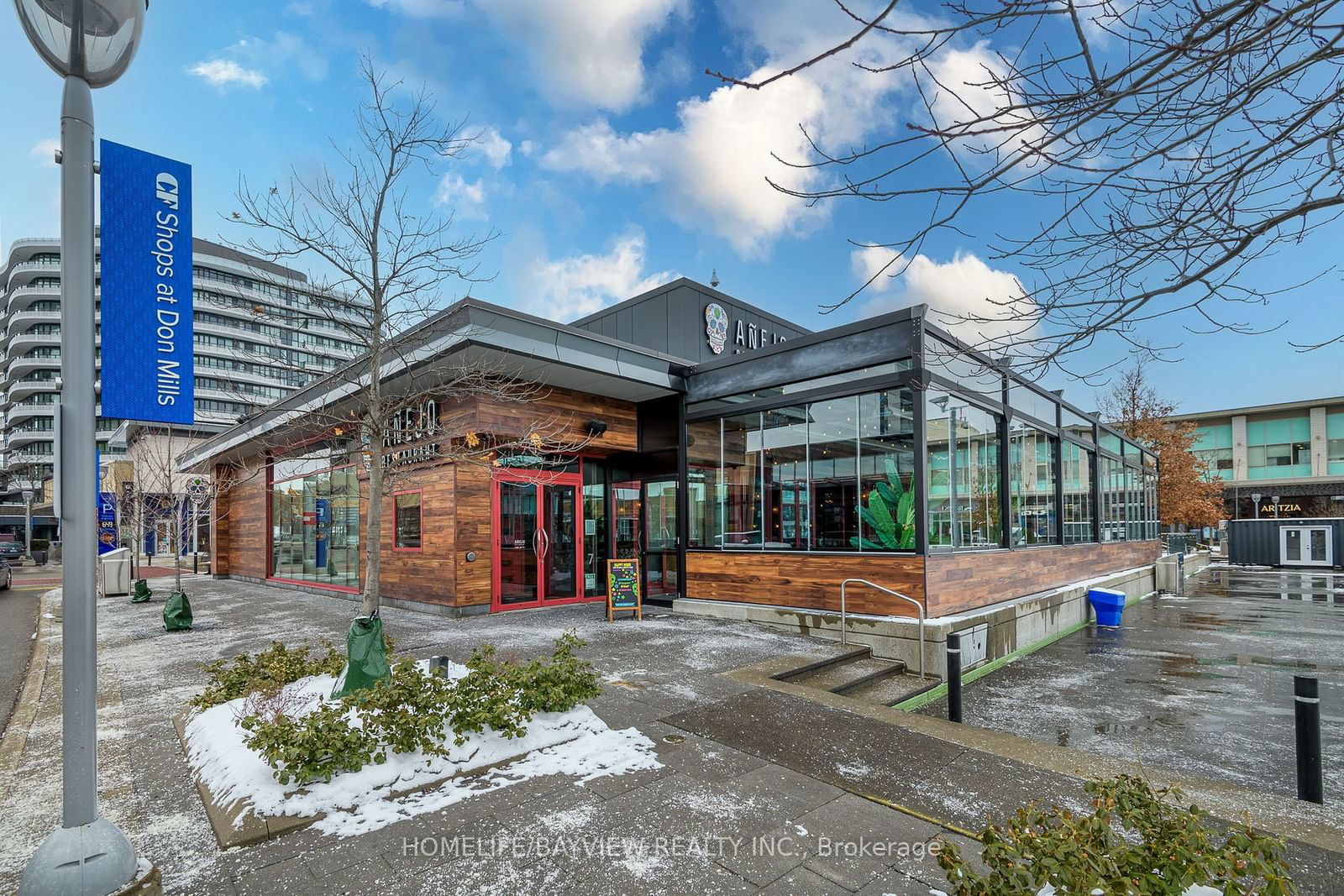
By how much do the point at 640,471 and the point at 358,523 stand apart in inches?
237

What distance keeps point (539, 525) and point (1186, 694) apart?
954 centimetres

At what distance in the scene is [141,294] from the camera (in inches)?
168

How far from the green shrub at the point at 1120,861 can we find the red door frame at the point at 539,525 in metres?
8.82

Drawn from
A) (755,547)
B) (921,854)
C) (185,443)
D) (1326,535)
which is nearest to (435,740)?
(921,854)

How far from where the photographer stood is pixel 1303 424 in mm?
47625

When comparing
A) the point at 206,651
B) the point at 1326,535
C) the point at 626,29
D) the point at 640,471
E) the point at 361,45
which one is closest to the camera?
the point at 626,29

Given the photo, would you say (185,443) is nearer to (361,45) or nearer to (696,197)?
(361,45)

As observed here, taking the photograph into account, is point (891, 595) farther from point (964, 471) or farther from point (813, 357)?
point (813, 357)

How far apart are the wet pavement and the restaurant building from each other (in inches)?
54.1

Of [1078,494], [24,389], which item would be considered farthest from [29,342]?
[1078,494]

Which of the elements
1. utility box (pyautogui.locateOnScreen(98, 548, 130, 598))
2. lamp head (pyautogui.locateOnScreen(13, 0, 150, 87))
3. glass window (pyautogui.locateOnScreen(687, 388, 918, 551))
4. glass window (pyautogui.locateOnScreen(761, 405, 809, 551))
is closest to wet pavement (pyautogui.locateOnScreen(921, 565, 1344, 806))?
glass window (pyautogui.locateOnScreen(687, 388, 918, 551))

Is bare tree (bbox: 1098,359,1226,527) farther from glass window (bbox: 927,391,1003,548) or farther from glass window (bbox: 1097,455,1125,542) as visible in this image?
glass window (bbox: 927,391,1003,548)

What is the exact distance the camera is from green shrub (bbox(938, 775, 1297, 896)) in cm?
178

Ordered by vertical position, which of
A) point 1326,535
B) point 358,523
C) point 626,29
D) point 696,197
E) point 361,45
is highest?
point 361,45
